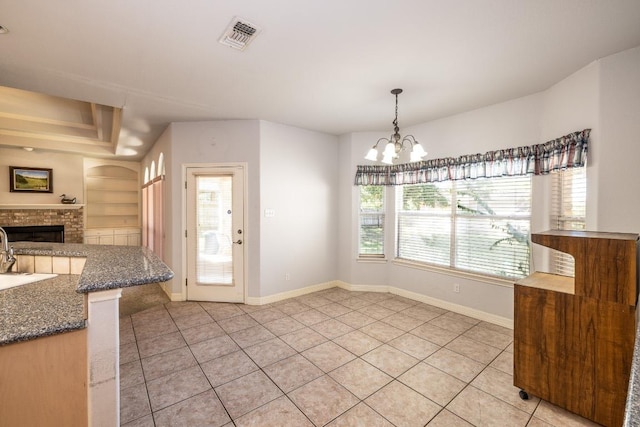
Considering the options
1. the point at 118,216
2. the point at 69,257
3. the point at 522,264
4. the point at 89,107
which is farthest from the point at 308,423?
the point at 118,216

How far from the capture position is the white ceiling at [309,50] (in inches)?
69.4

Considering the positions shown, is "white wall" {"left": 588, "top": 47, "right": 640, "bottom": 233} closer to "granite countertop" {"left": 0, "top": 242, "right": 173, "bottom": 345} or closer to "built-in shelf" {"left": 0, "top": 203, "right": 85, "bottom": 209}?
"granite countertop" {"left": 0, "top": 242, "right": 173, "bottom": 345}

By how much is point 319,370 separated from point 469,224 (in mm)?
2648

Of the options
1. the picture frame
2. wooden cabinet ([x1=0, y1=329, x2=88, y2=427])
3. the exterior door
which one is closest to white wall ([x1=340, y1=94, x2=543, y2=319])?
the exterior door

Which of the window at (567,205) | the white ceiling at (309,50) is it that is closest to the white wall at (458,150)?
the white ceiling at (309,50)

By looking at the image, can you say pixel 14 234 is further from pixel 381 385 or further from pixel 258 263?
pixel 381 385

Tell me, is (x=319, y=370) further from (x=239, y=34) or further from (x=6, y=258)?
(x=239, y=34)

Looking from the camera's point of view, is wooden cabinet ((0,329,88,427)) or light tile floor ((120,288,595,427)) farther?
light tile floor ((120,288,595,427))

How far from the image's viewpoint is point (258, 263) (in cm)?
396

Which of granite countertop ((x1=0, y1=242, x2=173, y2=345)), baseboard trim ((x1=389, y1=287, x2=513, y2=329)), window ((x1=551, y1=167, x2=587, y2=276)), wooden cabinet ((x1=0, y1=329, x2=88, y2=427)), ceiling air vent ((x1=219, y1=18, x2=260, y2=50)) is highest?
ceiling air vent ((x1=219, y1=18, x2=260, y2=50))

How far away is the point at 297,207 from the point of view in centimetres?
433

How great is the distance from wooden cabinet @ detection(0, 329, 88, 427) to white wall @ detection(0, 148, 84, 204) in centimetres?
688

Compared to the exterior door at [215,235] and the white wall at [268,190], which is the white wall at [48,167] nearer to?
the white wall at [268,190]

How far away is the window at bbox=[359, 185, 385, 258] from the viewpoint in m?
4.57
